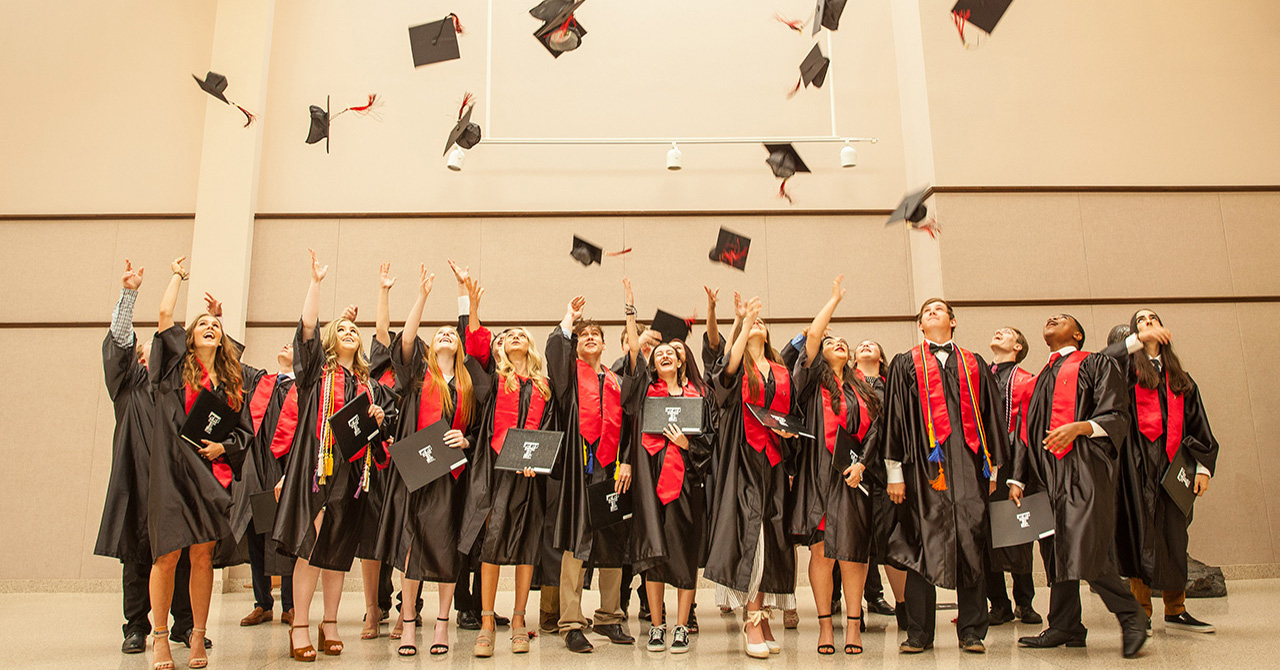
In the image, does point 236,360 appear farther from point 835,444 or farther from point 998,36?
point 998,36

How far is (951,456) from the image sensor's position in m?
3.44

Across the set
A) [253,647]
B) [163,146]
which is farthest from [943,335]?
[163,146]

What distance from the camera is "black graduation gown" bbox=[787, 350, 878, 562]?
3.39m

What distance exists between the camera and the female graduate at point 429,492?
136 inches

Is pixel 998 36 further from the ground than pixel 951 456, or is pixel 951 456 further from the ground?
pixel 998 36

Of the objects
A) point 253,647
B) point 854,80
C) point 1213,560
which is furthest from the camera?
point 854,80

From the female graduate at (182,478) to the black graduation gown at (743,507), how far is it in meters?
2.01

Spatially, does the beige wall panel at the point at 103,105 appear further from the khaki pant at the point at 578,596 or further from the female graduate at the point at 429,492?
the khaki pant at the point at 578,596

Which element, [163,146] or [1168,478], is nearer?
[1168,478]

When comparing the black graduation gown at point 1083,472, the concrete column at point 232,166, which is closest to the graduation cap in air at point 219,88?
the concrete column at point 232,166

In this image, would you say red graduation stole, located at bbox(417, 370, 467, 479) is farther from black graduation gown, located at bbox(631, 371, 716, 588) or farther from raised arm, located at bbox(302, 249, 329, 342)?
black graduation gown, located at bbox(631, 371, 716, 588)

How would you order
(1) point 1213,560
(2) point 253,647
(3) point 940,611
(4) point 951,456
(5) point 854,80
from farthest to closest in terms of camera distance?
(5) point 854,80, (1) point 1213,560, (3) point 940,611, (2) point 253,647, (4) point 951,456

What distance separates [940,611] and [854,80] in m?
4.25

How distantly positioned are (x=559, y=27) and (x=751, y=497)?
408 cm
